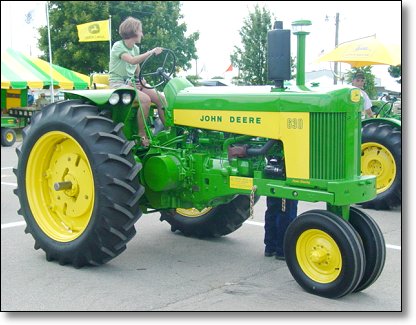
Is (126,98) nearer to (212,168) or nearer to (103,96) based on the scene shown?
(103,96)

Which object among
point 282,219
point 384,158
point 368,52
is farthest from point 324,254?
point 368,52

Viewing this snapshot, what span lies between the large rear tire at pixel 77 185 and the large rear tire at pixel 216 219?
1.33 metres

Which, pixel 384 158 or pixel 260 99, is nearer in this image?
pixel 260 99

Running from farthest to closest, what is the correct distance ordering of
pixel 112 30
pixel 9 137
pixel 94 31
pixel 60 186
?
pixel 9 137 → pixel 112 30 → pixel 94 31 → pixel 60 186

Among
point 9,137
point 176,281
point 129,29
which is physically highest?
point 129,29

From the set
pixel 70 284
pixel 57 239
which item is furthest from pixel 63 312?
pixel 57 239

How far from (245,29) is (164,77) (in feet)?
31.2

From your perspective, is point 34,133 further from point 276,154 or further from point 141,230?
point 276,154

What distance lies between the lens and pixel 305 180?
14.9ft

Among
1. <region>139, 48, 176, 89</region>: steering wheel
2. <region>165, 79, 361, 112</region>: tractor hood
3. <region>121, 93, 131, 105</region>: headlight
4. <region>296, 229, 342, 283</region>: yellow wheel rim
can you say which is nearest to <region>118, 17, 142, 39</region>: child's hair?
<region>139, 48, 176, 89</region>: steering wheel

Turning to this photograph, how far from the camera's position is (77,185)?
17.3ft

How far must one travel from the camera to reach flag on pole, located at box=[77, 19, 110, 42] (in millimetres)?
9900

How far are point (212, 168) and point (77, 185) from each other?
48.0 inches

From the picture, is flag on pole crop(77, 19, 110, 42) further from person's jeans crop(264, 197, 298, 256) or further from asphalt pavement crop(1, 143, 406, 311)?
person's jeans crop(264, 197, 298, 256)
